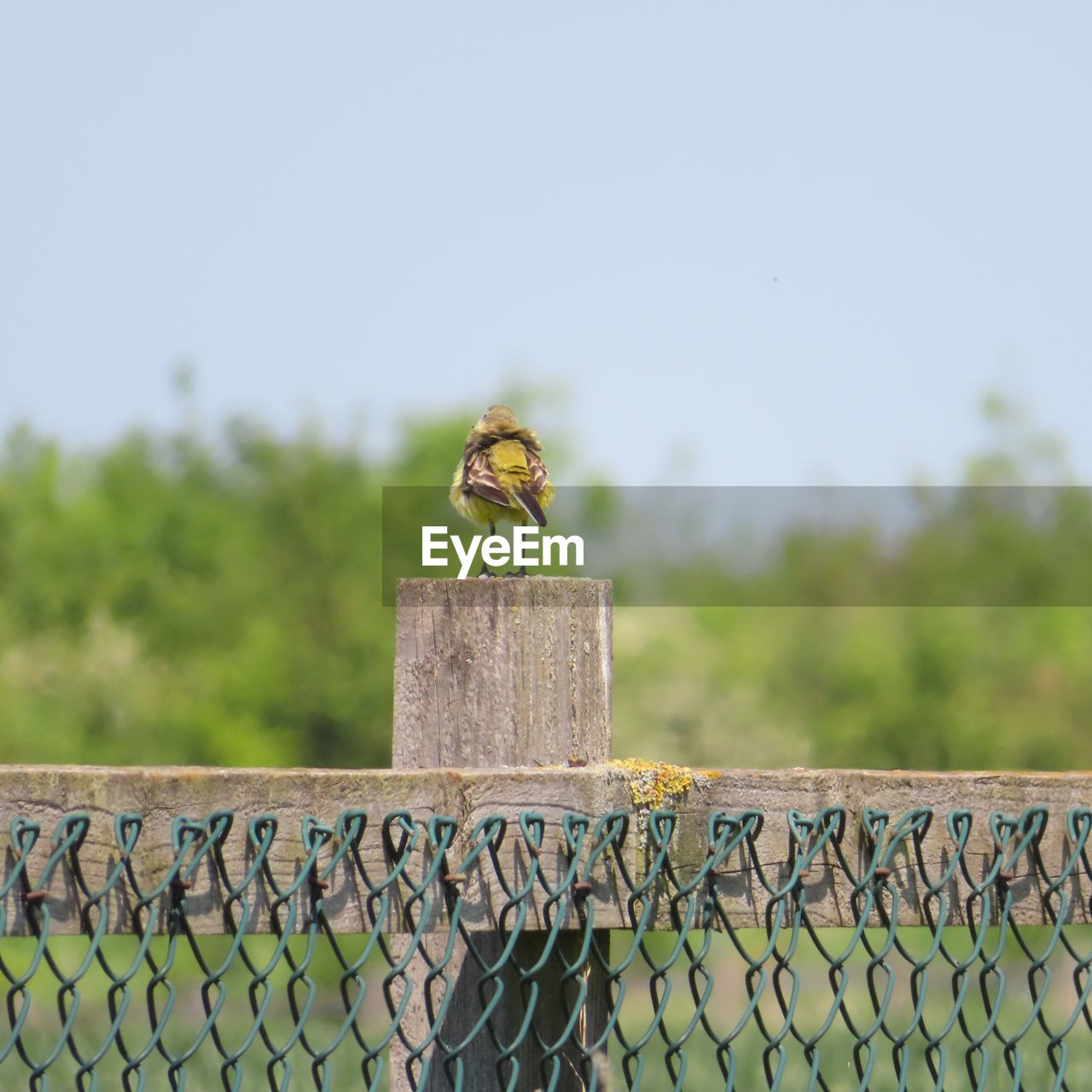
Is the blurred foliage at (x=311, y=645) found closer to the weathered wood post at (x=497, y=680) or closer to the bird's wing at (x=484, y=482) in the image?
the bird's wing at (x=484, y=482)

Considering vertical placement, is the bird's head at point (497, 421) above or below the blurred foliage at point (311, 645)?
below

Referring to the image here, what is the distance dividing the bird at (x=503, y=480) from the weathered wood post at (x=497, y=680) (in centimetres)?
198

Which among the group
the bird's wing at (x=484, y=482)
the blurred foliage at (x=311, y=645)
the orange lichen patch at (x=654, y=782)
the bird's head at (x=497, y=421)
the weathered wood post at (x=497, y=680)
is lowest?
the orange lichen patch at (x=654, y=782)

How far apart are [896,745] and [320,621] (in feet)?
25.7

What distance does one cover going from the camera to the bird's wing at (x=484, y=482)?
4438 mm

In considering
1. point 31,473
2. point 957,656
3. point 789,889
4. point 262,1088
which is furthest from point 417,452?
point 789,889

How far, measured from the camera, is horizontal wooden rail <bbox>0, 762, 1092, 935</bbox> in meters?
1.87

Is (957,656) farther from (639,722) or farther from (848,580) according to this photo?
(848,580)

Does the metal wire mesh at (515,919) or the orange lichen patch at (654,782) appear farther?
the orange lichen patch at (654,782)

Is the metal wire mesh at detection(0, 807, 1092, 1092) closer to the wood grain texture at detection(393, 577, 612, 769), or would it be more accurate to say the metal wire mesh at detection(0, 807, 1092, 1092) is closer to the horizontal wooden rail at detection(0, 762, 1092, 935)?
the horizontal wooden rail at detection(0, 762, 1092, 935)


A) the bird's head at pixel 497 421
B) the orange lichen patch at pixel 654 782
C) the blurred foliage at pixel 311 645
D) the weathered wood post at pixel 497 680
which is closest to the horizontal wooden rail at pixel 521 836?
the orange lichen patch at pixel 654 782

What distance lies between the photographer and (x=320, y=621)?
2053cm

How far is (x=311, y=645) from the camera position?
796 inches

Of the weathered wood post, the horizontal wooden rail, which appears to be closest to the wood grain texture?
the weathered wood post
